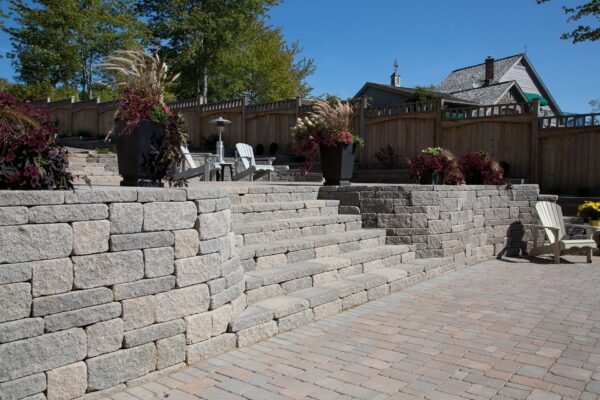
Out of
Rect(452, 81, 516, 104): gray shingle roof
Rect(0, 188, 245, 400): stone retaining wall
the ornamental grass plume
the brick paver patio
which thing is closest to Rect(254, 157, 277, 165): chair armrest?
the brick paver patio

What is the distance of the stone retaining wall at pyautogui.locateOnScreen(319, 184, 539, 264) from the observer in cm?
702

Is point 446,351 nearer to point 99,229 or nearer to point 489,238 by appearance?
point 99,229

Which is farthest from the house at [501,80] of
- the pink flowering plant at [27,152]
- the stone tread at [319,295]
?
the pink flowering plant at [27,152]

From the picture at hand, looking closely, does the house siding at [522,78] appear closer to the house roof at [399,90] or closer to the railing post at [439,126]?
the house roof at [399,90]

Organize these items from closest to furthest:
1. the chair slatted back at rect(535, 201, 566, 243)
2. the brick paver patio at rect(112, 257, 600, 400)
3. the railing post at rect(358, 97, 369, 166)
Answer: the brick paver patio at rect(112, 257, 600, 400) < the chair slatted back at rect(535, 201, 566, 243) < the railing post at rect(358, 97, 369, 166)

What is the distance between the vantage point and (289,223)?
5844 mm

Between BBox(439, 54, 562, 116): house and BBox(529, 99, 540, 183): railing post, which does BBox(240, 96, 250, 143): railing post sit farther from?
BBox(439, 54, 562, 116): house

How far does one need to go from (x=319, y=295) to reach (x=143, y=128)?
217 cm

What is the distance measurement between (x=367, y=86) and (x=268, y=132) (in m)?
12.2

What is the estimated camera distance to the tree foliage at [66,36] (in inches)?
869

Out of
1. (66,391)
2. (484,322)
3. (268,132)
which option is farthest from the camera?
(268,132)

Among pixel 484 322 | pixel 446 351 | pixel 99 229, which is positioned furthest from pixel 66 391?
pixel 484 322

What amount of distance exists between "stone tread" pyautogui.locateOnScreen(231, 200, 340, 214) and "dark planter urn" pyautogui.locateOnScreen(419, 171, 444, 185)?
5.22ft

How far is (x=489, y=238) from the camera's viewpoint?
844 centimetres
